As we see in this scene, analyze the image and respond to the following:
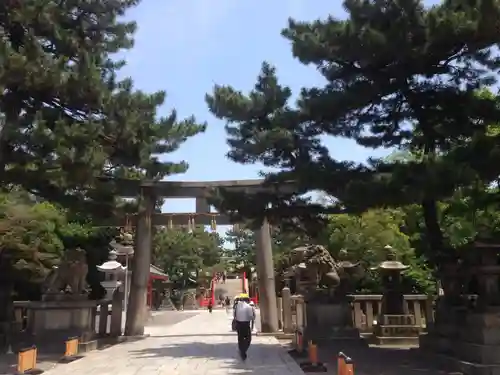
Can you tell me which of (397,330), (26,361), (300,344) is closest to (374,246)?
(397,330)

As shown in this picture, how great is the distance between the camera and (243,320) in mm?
12281

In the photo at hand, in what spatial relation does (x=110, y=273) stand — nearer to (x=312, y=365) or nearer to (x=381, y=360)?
(x=381, y=360)

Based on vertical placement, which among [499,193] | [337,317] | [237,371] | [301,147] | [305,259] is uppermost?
[301,147]

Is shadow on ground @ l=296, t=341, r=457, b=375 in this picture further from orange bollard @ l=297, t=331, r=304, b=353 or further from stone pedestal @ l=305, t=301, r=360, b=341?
orange bollard @ l=297, t=331, r=304, b=353

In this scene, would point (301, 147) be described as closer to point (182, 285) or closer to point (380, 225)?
point (380, 225)

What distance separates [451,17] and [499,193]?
4521 millimetres

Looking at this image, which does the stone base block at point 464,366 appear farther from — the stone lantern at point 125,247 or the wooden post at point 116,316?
the stone lantern at point 125,247

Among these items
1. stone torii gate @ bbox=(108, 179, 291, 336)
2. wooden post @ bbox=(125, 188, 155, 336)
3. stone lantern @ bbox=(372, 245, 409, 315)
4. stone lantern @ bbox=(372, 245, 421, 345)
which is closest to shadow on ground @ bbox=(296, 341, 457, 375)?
stone lantern @ bbox=(372, 245, 421, 345)

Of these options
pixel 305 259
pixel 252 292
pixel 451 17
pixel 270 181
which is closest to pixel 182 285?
pixel 252 292

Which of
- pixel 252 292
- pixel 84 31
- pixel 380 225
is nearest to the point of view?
pixel 84 31

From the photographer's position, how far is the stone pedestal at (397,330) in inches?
656

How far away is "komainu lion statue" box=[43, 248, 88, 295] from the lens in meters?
14.9

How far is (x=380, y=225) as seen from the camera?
25734mm

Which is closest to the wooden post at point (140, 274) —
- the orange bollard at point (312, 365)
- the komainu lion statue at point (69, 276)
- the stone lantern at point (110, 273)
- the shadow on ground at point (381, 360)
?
the stone lantern at point (110, 273)
